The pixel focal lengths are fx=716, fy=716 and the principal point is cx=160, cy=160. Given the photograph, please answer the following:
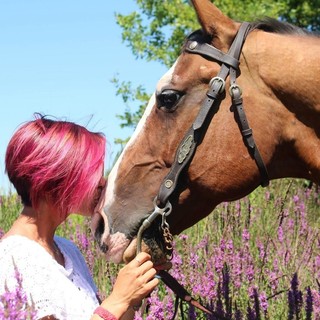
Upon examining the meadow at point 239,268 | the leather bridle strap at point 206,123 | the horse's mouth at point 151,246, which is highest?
the leather bridle strap at point 206,123

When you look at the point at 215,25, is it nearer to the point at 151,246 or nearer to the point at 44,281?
the point at 151,246

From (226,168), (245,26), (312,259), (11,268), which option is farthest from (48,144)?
(312,259)

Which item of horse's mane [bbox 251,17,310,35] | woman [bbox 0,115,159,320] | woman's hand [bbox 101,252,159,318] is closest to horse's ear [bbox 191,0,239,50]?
horse's mane [bbox 251,17,310,35]

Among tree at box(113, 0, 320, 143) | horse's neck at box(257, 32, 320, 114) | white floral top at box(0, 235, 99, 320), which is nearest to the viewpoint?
white floral top at box(0, 235, 99, 320)

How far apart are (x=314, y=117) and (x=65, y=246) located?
1.29 metres

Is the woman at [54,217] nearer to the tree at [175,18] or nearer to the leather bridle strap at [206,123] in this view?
the leather bridle strap at [206,123]

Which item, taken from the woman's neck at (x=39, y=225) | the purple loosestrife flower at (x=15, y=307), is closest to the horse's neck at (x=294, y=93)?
the woman's neck at (x=39, y=225)

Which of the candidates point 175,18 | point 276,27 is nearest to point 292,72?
point 276,27

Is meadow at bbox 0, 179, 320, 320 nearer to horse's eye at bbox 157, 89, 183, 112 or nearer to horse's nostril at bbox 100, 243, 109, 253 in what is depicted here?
horse's nostril at bbox 100, 243, 109, 253

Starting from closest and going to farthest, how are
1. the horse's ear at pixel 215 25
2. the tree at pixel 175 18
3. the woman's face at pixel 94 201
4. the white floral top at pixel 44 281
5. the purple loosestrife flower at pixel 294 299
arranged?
A: the white floral top at pixel 44 281, the woman's face at pixel 94 201, the horse's ear at pixel 215 25, the purple loosestrife flower at pixel 294 299, the tree at pixel 175 18

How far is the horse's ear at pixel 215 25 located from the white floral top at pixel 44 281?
130 centimetres

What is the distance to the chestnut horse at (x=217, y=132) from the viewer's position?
3.33 m

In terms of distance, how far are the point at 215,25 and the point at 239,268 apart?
1662 millimetres

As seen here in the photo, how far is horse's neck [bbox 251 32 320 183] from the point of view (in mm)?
3318
